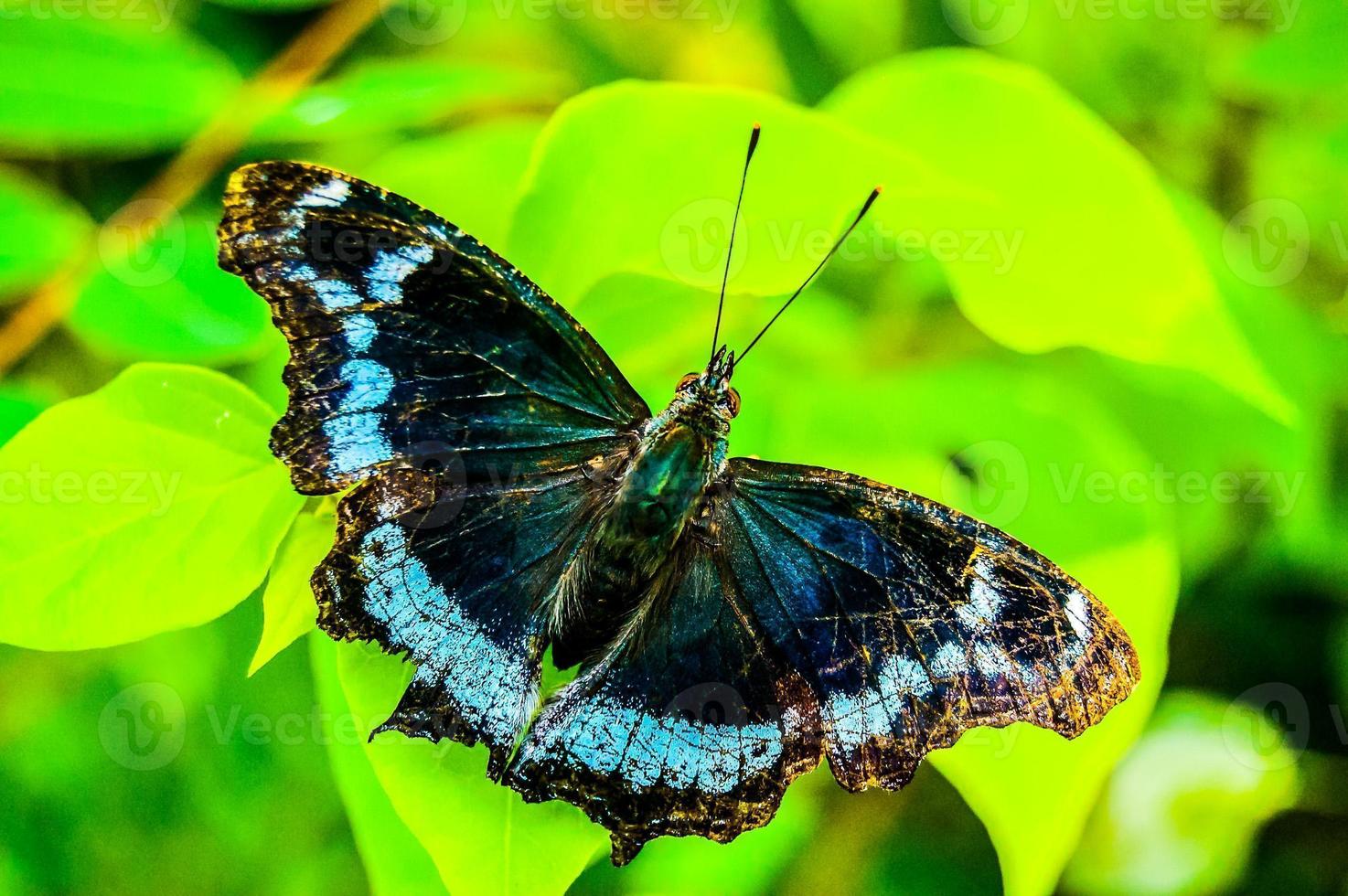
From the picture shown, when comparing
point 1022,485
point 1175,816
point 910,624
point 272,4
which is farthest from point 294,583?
point 1175,816

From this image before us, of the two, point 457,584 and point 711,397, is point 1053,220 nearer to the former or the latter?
point 711,397

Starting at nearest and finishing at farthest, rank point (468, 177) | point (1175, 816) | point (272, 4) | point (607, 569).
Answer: point (607, 569) → point (468, 177) → point (1175, 816) → point (272, 4)

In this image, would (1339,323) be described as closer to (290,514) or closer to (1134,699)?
(1134,699)

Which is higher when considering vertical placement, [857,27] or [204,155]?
[857,27]

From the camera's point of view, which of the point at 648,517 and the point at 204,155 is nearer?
the point at 648,517

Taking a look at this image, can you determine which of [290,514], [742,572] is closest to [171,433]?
[290,514]

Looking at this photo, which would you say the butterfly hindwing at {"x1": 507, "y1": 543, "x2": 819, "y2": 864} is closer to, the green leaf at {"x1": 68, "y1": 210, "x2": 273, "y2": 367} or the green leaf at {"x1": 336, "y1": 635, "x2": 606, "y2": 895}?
the green leaf at {"x1": 336, "y1": 635, "x2": 606, "y2": 895}

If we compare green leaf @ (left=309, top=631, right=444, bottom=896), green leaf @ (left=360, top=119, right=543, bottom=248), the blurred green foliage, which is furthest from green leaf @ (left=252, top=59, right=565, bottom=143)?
green leaf @ (left=309, top=631, right=444, bottom=896)
